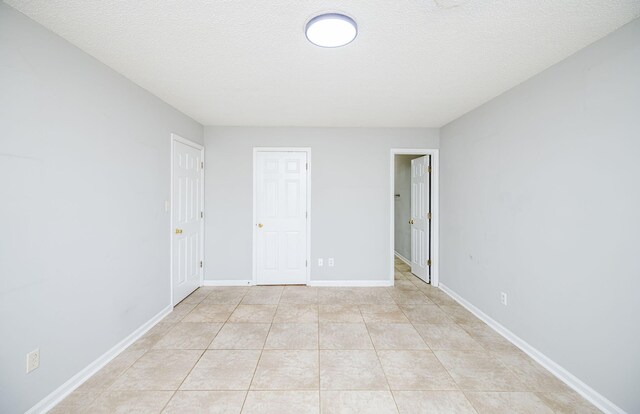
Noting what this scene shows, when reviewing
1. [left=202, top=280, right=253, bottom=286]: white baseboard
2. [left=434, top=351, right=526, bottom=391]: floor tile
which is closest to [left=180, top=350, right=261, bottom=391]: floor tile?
[left=434, top=351, right=526, bottom=391]: floor tile

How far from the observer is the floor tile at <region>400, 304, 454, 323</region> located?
9.58ft

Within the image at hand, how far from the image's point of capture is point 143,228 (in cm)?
263

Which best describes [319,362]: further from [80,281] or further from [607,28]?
[607,28]

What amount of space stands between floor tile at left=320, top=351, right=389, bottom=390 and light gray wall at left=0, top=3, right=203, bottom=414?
1768 millimetres

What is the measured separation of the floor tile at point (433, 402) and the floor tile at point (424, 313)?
1.10 metres

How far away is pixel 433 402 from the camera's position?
1.75 metres

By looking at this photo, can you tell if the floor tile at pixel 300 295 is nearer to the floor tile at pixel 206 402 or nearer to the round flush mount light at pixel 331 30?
the floor tile at pixel 206 402

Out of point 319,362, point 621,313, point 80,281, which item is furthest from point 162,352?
point 621,313

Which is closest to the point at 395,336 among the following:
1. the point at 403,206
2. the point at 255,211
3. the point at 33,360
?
the point at 255,211

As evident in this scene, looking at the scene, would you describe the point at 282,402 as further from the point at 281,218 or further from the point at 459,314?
the point at 281,218

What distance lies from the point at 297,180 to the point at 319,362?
251cm

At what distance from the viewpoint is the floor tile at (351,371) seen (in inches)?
75.0

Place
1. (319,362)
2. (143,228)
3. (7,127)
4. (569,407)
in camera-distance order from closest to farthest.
Result: (7,127), (569,407), (319,362), (143,228)

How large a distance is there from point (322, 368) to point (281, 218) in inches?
90.6
